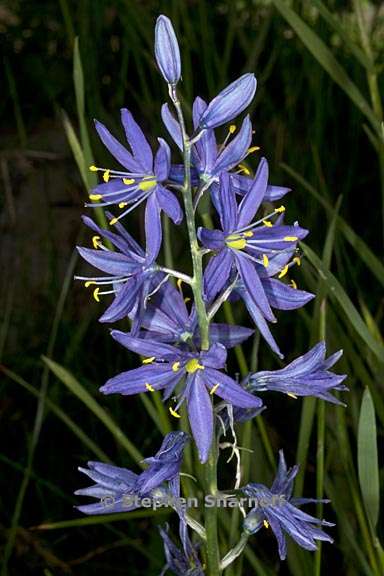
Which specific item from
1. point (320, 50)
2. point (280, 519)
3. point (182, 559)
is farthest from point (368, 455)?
point (320, 50)

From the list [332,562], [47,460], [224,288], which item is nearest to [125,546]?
[47,460]

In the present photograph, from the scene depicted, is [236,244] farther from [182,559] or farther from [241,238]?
[182,559]

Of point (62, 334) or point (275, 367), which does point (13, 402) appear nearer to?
point (62, 334)

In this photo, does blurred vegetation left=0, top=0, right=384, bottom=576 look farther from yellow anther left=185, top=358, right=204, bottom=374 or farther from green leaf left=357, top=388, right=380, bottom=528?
yellow anther left=185, top=358, right=204, bottom=374

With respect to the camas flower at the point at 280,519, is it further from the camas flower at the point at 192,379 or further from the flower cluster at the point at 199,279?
the camas flower at the point at 192,379

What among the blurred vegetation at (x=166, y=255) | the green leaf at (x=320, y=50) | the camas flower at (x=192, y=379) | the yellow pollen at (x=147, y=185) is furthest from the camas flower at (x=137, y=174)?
the green leaf at (x=320, y=50)

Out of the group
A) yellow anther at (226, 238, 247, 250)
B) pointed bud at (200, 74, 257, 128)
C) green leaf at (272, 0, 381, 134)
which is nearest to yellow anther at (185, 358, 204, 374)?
yellow anther at (226, 238, 247, 250)
